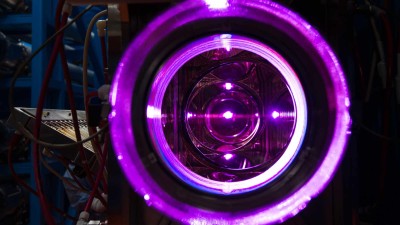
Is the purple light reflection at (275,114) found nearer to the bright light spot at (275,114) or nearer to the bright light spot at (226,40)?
the bright light spot at (275,114)

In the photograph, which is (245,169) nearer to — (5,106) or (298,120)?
(298,120)

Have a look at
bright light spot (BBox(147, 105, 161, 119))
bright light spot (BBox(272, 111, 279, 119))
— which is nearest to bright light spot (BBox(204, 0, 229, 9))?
bright light spot (BBox(147, 105, 161, 119))

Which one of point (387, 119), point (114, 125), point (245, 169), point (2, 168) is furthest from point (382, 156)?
point (2, 168)

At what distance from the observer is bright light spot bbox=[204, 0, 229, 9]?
0.49 m

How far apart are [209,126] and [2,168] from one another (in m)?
1.25

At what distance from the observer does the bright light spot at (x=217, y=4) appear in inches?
19.3

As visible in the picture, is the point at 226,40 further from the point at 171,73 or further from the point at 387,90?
the point at 387,90

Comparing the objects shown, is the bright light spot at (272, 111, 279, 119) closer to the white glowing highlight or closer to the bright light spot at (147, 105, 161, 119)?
the white glowing highlight

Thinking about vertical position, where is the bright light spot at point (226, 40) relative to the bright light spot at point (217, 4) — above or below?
below

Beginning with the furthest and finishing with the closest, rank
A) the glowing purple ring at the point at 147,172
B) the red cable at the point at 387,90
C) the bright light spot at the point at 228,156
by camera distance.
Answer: the bright light spot at the point at 228,156 → the red cable at the point at 387,90 → the glowing purple ring at the point at 147,172

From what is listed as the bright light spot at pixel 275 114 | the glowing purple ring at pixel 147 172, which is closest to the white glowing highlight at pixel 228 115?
the bright light spot at pixel 275 114

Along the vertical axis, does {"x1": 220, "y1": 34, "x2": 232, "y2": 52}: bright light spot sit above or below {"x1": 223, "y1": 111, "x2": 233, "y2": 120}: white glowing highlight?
above

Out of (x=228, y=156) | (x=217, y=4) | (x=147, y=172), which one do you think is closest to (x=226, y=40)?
(x=217, y=4)

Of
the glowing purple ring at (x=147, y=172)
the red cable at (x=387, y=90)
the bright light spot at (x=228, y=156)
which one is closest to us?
the glowing purple ring at (x=147, y=172)
